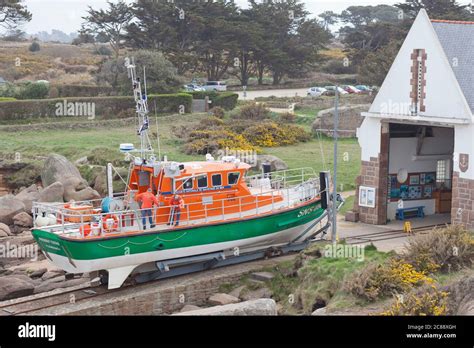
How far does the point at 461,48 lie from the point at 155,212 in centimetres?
1169

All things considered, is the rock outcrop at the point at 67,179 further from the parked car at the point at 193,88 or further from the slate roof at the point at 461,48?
the parked car at the point at 193,88

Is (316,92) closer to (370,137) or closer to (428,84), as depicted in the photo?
(370,137)

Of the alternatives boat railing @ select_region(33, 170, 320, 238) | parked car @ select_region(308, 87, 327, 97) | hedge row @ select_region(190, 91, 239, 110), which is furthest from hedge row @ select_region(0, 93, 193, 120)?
boat railing @ select_region(33, 170, 320, 238)

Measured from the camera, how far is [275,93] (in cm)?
7650

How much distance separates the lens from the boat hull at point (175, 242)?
2444 cm

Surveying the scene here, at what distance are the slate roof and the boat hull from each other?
6.20m

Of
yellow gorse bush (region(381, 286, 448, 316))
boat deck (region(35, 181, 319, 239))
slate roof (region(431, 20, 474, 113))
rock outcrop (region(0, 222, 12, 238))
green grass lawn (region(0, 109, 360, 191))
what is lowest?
rock outcrop (region(0, 222, 12, 238))

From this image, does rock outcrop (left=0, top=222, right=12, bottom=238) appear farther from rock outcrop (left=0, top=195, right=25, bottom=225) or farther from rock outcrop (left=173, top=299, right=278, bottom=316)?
rock outcrop (left=173, top=299, right=278, bottom=316)

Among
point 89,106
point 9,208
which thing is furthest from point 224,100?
point 9,208

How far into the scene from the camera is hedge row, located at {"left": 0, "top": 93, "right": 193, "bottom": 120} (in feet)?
185

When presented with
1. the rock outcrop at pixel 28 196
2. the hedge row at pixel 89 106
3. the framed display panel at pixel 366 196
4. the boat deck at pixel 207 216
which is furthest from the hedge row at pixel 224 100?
the boat deck at pixel 207 216

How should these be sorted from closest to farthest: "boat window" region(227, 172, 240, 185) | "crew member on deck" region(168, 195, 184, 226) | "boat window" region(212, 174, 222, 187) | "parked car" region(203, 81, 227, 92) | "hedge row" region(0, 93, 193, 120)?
1. "crew member on deck" region(168, 195, 184, 226)
2. "boat window" region(212, 174, 222, 187)
3. "boat window" region(227, 172, 240, 185)
4. "hedge row" region(0, 93, 193, 120)
5. "parked car" region(203, 81, 227, 92)

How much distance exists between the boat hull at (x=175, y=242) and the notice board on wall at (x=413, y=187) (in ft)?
12.9

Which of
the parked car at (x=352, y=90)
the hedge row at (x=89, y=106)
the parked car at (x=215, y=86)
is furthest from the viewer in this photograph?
the parked car at (x=215, y=86)
